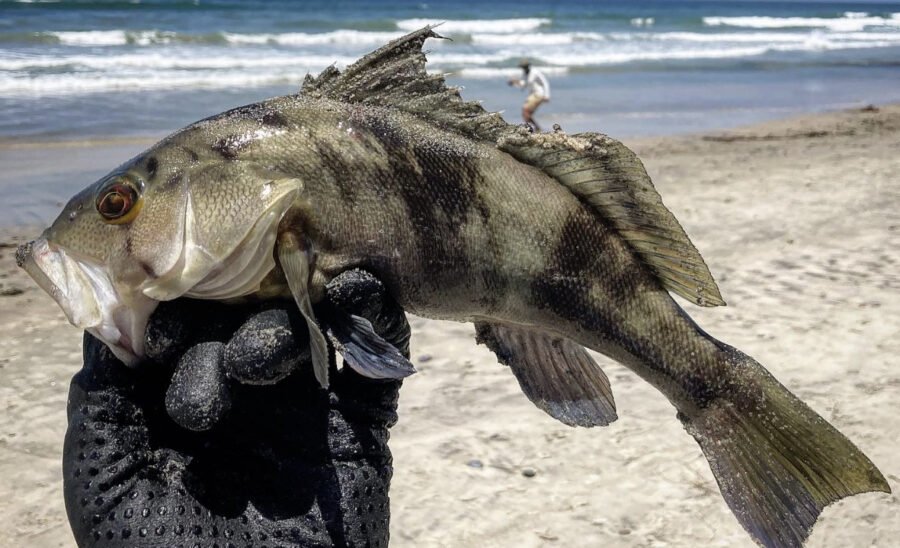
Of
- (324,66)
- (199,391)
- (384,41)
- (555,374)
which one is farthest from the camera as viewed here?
(384,41)

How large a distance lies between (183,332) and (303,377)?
342 millimetres

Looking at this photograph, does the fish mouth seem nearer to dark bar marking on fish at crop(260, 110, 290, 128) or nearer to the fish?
the fish

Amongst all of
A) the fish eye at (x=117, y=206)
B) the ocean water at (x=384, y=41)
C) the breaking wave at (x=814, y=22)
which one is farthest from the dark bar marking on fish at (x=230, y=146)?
the breaking wave at (x=814, y=22)

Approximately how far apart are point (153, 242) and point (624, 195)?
43.6 inches

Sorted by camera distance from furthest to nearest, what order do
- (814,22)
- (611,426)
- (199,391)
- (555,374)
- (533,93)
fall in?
1. (814,22)
2. (533,93)
3. (611,426)
4. (555,374)
5. (199,391)

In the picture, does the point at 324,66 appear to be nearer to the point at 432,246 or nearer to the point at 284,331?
the point at 432,246

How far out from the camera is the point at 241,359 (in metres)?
1.90

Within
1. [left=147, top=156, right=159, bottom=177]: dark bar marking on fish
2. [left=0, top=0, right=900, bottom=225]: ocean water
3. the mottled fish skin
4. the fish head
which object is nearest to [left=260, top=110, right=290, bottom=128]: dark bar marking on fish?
the mottled fish skin

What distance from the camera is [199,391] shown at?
188cm

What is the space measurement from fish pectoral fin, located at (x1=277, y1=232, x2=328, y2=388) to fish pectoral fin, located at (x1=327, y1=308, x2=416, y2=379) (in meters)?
0.07

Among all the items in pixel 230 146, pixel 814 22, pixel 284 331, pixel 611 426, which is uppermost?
pixel 230 146

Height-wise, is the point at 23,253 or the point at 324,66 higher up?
the point at 23,253

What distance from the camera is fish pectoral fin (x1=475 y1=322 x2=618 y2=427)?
7.75 ft

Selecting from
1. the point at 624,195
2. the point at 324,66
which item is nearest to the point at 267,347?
the point at 624,195
